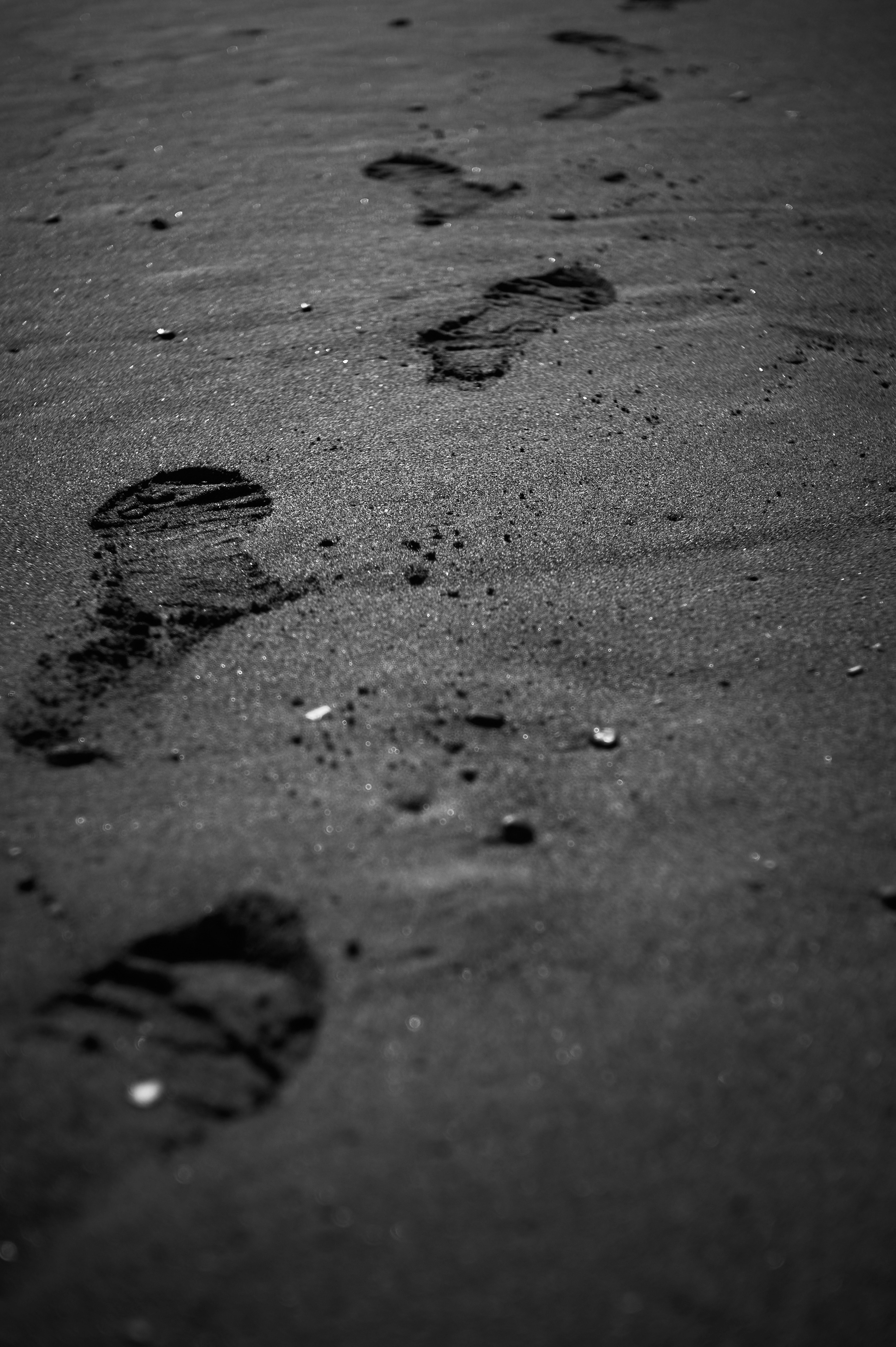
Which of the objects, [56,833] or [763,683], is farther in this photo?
[763,683]

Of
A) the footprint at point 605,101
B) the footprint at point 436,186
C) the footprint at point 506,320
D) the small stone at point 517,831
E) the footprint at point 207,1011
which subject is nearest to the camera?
the footprint at point 207,1011

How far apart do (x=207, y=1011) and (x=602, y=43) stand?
4.26 m

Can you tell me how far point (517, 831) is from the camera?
56.1 inches

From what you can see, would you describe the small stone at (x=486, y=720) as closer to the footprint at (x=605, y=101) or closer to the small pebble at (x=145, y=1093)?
the small pebble at (x=145, y=1093)

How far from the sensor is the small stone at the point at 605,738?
1.56m

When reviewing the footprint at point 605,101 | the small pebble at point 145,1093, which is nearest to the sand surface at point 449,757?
the small pebble at point 145,1093

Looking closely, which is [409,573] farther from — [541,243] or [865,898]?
[541,243]

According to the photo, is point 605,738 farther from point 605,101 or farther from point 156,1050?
point 605,101

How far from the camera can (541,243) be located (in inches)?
111

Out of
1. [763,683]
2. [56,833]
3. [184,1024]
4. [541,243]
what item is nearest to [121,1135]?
[184,1024]

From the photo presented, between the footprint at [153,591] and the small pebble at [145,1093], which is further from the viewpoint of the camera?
the footprint at [153,591]

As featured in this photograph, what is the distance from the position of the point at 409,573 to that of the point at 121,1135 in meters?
1.07

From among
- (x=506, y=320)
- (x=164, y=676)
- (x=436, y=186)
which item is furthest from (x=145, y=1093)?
(x=436, y=186)

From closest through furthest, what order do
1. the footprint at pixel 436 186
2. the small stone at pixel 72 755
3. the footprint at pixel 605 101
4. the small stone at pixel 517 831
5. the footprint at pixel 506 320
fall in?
the small stone at pixel 517 831, the small stone at pixel 72 755, the footprint at pixel 506 320, the footprint at pixel 436 186, the footprint at pixel 605 101
